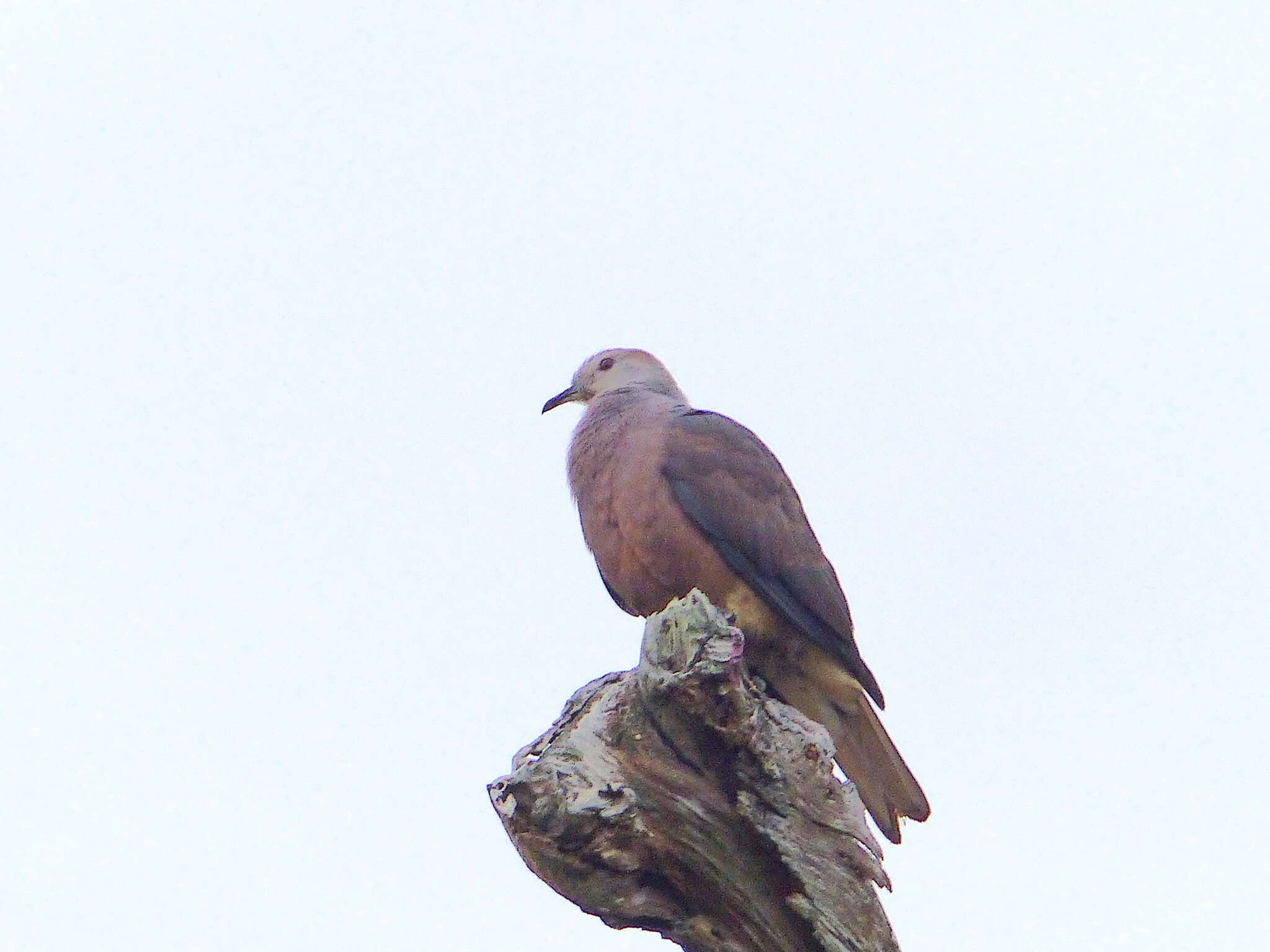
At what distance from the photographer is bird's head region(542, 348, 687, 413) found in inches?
292

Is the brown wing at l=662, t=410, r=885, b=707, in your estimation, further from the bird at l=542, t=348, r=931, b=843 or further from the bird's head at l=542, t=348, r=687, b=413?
the bird's head at l=542, t=348, r=687, b=413

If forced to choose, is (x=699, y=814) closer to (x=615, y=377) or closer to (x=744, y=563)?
(x=744, y=563)

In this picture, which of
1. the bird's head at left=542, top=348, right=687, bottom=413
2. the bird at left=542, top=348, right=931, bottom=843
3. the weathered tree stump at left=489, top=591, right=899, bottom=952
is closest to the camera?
the weathered tree stump at left=489, top=591, right=899, bottom=952

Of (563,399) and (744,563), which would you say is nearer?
(744,563)

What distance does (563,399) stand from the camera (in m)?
7.78

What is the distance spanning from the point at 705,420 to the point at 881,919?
9.31 feet

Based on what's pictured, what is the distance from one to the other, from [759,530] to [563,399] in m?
1.94

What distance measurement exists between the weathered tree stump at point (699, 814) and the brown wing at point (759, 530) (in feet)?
5.82

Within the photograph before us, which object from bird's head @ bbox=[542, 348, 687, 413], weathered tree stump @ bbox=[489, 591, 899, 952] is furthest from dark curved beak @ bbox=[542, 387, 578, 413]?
weathered tree stump @ bbox=[489, 591, 899, 952]

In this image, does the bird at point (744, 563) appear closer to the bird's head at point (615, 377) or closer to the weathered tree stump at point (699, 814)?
the bird's head at point (615, 377)

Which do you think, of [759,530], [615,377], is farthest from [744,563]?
[615,377]

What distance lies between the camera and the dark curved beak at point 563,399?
7.77 meters

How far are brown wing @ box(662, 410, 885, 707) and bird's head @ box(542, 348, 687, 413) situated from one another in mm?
1003

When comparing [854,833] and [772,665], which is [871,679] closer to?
[772,665]
